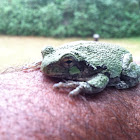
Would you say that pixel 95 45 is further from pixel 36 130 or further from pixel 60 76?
pixel 36 130

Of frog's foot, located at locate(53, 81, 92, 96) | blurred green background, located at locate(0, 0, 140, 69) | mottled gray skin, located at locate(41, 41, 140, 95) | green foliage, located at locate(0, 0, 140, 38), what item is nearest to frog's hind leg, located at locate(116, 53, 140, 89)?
mottled gray skin, located at locate(41, 41, 140, 95)

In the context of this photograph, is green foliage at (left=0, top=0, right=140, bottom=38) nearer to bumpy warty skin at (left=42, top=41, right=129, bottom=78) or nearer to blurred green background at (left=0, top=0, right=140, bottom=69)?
blurred green background at (left=0, top=0, right=140, bottom=69)

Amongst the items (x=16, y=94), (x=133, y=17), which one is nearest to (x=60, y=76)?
(x=16, y=94)

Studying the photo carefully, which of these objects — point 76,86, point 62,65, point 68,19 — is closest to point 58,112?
point 76,86

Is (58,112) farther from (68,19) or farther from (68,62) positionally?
(68,19)

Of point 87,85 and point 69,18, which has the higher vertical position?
point 69,18

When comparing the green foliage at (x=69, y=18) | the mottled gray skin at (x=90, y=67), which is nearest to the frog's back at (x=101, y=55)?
the mottled gray skin at (x=90, y=67)
